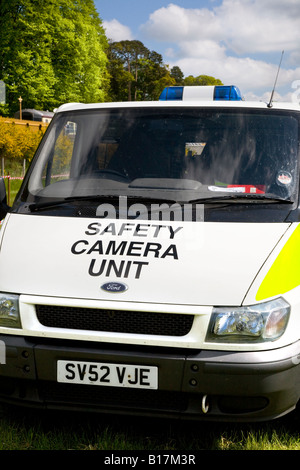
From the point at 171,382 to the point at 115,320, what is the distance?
16.8 inches

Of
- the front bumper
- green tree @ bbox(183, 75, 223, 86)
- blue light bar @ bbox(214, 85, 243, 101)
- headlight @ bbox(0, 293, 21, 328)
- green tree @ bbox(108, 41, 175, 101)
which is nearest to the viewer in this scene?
the front bumper

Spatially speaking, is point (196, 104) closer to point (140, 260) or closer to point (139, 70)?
point (140, 260)

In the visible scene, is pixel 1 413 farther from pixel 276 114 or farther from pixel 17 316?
pixel 276 114

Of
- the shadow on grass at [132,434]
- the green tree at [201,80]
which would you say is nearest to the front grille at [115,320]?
the shadow on grass at [132,434]

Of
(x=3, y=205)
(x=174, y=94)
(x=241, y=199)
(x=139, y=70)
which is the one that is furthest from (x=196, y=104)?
(x=139, y=70)

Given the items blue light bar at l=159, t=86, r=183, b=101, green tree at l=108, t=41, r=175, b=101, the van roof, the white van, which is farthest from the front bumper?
green tree at l=108, t=41, r=175, b=101

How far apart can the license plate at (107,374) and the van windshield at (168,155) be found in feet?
3.69

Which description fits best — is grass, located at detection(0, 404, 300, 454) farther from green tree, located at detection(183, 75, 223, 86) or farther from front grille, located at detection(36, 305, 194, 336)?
green tree, located at detection(183, 75, 223, 86)

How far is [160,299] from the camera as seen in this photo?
3.18m

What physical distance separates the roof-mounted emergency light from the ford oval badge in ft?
11.2

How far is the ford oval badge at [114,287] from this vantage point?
3229 mm

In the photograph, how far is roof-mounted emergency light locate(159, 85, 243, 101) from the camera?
20.4 feet

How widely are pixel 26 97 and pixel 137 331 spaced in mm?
32464

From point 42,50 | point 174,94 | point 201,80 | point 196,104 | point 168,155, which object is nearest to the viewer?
point 168,155
